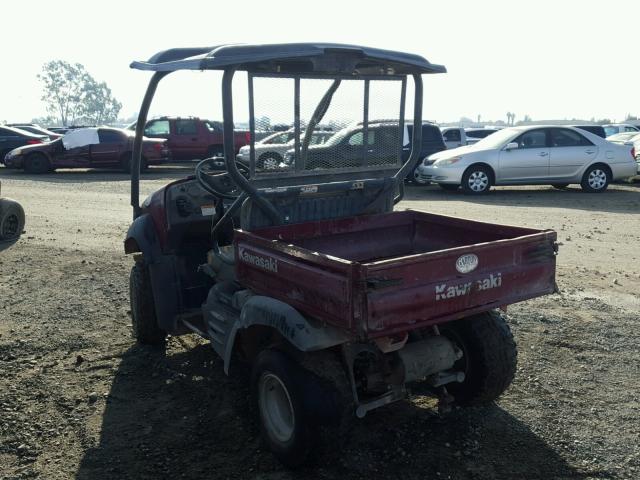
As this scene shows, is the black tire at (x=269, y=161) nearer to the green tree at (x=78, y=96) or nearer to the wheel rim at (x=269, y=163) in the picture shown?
the wheel rim at (x=269, y=163)

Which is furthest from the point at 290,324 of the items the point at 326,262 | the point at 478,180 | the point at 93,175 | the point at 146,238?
the point at 93,175

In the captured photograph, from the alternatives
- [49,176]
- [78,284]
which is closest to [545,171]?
[78,284]

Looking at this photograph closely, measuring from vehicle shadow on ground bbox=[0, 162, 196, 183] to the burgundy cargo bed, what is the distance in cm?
1557

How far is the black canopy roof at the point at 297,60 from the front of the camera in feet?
12.7

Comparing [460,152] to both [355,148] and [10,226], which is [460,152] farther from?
[355,148]

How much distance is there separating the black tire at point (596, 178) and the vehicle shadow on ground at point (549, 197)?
20cm

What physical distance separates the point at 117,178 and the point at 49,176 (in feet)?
7.63

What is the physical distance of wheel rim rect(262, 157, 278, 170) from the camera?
171 inches

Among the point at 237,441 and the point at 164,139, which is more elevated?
the point at 164,139

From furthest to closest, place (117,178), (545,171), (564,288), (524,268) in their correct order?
(117,178)
(545,171)
(564,288)
(524,268)

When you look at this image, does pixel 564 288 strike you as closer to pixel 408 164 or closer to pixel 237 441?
pixel 408 164

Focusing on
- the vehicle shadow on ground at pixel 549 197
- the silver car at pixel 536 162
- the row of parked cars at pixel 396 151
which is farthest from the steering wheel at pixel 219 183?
the silver car at pixel 536 162

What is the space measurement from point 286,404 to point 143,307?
2037 millimetres

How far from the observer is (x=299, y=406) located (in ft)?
11.4
